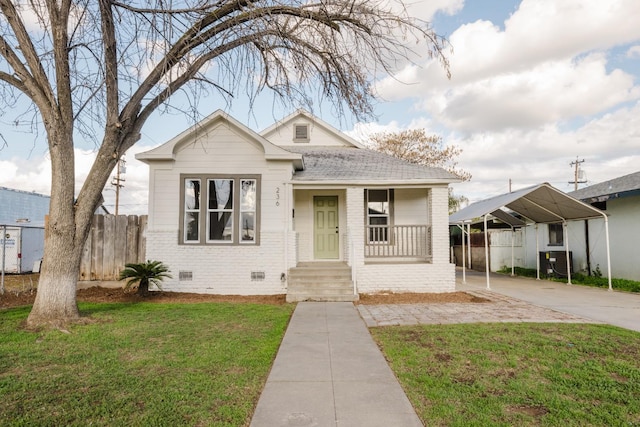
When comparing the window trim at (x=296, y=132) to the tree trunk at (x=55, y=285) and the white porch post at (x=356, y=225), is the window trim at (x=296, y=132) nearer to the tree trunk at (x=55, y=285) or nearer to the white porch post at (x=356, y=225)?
the white porch post at (x=356, y=225)

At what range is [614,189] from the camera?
41.6 feet

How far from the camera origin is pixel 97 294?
9828 mm

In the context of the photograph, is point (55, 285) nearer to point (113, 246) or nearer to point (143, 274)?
point (143, 274)

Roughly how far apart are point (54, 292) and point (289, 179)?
601 centimetres

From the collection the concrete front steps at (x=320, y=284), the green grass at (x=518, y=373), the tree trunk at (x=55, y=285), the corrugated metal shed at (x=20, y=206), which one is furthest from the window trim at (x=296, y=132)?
the corrugated metal shed at (x=20, y=206)

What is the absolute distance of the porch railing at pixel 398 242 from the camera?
1102 centimetres

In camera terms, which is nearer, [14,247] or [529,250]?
[14,247]

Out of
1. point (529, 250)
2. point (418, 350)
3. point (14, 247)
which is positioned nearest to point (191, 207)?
point (418, 350)

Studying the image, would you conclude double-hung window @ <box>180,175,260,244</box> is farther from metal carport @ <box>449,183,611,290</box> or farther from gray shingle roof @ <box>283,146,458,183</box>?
metal carport @ <box>449,183,611,290</box>

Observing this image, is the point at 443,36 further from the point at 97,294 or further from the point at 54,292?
the point at 97,294

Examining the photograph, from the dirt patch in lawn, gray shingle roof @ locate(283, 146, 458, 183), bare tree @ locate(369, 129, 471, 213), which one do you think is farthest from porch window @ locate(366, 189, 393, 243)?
bare tree @ locate(369, 129, 471, 213)

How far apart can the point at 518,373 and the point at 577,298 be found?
7155 mm

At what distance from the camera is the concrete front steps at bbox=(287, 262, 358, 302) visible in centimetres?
927

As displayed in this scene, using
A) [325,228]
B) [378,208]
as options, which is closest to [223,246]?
[325,228]
